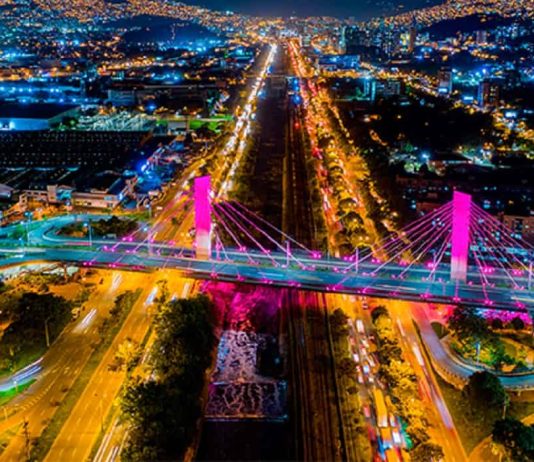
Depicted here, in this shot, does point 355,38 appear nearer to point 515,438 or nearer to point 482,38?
point 482,38

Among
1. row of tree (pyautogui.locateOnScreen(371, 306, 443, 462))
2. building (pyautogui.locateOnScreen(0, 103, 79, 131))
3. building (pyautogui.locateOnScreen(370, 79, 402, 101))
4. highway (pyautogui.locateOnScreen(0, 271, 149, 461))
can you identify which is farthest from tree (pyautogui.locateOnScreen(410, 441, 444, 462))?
building (pyautogui.locateOnScreen(370, 79, 402, 101))

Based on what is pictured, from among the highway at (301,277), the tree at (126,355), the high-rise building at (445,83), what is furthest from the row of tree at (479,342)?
the high-rise building at (445,83)

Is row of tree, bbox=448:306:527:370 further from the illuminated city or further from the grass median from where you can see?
the grass median

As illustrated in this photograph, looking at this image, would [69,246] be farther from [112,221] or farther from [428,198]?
[428,198]

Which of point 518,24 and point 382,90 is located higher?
point 518,24

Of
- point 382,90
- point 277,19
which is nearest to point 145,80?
point 382,90

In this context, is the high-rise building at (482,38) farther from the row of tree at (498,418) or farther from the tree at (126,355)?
the tree at (126,355)

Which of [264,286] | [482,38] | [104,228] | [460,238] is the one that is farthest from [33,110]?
[482,38]
